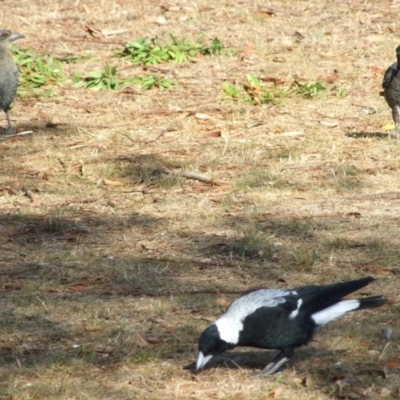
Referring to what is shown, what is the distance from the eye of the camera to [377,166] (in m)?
8.68

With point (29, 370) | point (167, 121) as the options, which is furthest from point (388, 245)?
point (167, 121)

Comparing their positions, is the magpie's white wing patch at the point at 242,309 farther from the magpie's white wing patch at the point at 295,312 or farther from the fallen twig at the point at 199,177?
the fallen twig at the point at 199,177

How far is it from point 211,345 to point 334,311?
630 millimetres

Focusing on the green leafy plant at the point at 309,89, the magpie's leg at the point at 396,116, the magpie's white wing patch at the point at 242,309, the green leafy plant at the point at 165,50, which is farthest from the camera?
the green leafy plant at the point at 165,50

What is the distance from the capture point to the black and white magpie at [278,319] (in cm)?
486

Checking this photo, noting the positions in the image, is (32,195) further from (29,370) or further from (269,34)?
(269,34)

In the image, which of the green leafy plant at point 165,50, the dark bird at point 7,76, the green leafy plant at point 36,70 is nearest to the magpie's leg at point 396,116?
the green leafy plant at point 165,50

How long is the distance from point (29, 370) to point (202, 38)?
26.5 feet

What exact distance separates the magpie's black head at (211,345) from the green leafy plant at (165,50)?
7.63m

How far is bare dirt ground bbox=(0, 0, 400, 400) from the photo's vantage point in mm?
5242

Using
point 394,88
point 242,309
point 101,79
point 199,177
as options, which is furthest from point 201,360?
point 101,79

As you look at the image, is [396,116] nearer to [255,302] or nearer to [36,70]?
[36,70]

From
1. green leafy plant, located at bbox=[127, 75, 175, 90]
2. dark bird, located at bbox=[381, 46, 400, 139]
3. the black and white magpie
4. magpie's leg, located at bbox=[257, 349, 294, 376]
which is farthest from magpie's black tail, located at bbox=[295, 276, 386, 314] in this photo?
green leafy plant, located at bbox=[127, 75, 175, 90]

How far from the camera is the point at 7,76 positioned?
10477 mm
